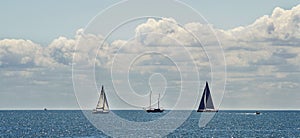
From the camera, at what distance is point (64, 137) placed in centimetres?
15725

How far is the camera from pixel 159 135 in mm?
163375

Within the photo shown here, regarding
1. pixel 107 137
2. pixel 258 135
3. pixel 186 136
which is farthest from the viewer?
pixel 258 135

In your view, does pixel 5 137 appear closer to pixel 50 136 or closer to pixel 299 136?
pixel 50 136

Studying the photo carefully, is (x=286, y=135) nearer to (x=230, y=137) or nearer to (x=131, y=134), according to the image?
(x=230, y=137)

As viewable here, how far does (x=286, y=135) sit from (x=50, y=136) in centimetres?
5889

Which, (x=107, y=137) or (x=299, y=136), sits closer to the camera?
(x=107, y=137)

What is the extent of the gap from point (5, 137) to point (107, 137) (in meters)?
25.9

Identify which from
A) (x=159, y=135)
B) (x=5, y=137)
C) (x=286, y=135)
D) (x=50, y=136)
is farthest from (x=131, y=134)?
(x=286, y=135)

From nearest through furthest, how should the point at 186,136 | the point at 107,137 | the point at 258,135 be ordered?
1. the point at 107,137
2. the point at 186,136
3. the point at 258,135

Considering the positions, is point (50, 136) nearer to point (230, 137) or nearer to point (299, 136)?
point (230, 137)

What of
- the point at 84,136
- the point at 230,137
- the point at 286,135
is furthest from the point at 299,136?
the point at 84,136

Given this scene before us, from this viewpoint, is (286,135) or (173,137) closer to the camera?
(173,137)

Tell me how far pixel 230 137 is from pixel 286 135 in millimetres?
17334

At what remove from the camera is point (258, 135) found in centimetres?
17250
